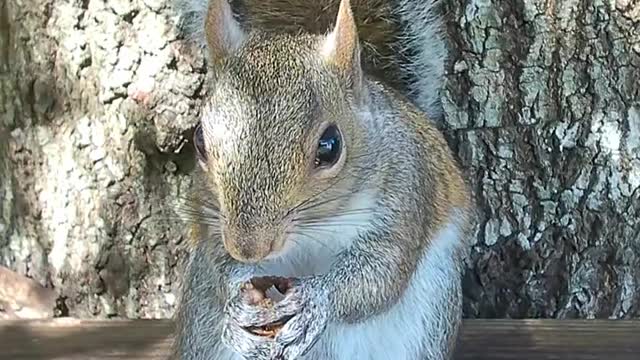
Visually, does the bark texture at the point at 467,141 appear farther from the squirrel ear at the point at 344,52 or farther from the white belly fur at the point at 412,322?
the squirrel ear at the point at 344,52

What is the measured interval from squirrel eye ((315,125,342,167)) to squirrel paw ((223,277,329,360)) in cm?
19

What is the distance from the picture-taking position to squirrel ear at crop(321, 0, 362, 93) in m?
1.44

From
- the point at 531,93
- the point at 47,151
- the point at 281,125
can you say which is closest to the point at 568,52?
the point at 531,93

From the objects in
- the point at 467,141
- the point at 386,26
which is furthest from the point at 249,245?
the point at 467,141

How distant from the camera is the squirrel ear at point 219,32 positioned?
4.83 feet

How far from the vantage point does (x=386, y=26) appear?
1.83 metres

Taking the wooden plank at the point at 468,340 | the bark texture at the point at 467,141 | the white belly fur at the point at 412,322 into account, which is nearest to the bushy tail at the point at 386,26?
the bark texture at the point at 467,141

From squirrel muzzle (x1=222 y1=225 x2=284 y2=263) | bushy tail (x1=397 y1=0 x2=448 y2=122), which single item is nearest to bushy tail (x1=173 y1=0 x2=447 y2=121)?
bushy tail (x1=397 y1=0 x2=448 y2=122)

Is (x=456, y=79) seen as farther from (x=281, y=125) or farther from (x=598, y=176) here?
(x=281, y=125)

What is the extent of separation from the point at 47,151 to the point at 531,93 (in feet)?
2.81

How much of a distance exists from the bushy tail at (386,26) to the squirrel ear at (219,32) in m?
0.28

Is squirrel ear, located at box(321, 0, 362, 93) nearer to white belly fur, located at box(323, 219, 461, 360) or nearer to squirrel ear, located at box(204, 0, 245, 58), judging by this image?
squirrel ear, located at box(204, 0, 245, 58)

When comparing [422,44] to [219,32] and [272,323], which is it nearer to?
[219,32]

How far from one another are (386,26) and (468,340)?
1.64 feet
